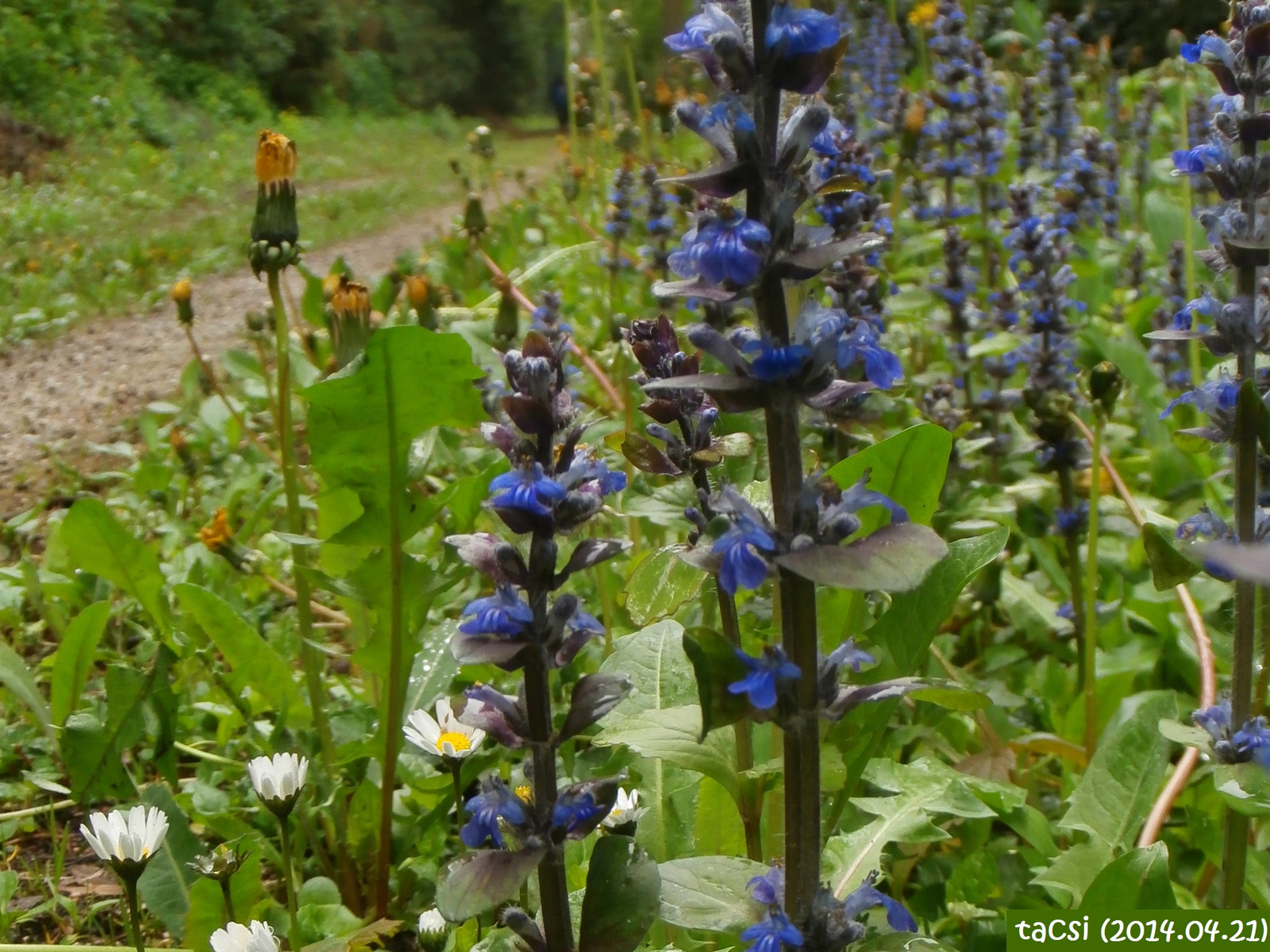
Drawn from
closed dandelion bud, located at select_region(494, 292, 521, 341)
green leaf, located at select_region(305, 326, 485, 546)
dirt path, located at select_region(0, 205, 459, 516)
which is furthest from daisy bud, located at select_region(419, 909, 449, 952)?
dirt path, located at select_region(0, 205, 459, 516)

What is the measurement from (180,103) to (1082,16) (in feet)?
46.5

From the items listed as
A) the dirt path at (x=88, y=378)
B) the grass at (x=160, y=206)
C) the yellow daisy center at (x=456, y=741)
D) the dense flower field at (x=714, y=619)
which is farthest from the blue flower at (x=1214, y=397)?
the dirt path at (x=88, y=378)

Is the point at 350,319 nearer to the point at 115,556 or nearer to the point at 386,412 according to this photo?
the point at 386,412

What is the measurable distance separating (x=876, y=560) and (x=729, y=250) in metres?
0.29

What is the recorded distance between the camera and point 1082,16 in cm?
669

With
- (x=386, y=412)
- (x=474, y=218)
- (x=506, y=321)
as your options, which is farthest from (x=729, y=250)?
Result: (x=474, y=218)

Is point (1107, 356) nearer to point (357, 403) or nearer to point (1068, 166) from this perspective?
point (1068, 166)

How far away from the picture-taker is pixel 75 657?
2105 mm

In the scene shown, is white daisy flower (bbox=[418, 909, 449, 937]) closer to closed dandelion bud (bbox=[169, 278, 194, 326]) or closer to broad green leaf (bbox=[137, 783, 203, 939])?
broad green leaf (bbox=[137, 783, 203, 939])

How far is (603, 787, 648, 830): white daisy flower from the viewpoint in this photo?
1360 mm

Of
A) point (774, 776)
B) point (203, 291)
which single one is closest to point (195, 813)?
point (774, 776)

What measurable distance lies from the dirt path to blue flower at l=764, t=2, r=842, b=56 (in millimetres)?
3379

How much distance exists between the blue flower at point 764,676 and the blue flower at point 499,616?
240mm

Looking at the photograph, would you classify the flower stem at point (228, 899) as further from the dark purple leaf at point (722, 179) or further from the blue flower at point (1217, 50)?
the blue flower at point (1217, 50)
